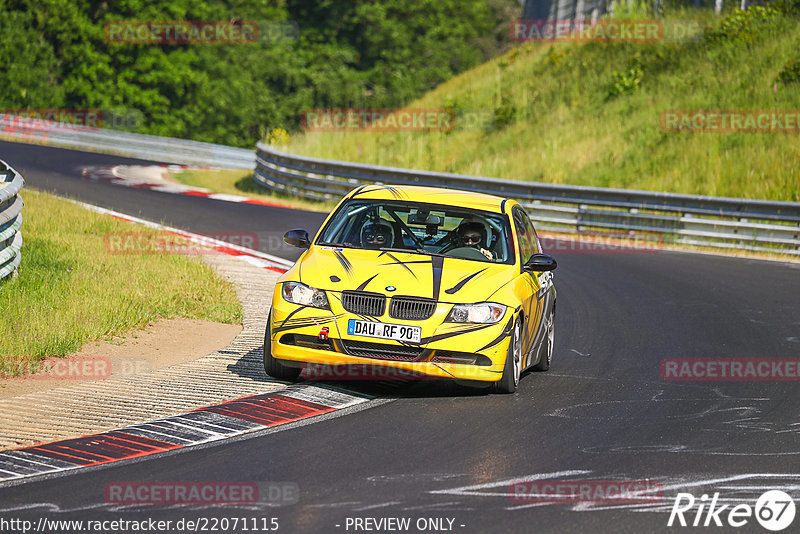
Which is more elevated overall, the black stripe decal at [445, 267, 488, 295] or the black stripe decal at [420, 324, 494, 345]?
the black stripe decal at [445, 267, 488, 295]

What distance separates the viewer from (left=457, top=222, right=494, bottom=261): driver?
993 centimetres

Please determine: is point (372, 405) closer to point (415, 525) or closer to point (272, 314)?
point (272, 314)

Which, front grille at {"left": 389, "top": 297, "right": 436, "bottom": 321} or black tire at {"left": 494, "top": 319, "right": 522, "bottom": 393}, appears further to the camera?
black tire at {"left": 494, "top": 319, "right": 522, "bottom": 393}

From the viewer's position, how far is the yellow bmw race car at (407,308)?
27.9 feet

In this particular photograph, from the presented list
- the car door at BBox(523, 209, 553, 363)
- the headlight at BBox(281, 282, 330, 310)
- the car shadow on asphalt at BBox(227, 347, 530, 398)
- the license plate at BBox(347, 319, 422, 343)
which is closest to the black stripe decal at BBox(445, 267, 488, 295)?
the license plate at BBox(347, 319, 422, 343)

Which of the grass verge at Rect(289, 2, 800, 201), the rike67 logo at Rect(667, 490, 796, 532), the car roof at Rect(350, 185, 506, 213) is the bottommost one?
the rike67 logo at Rect(667, 490, 796, 532)

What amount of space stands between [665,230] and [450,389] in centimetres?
1495

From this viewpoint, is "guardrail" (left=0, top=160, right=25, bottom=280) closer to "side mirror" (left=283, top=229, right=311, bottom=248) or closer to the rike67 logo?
"side mirror" (left=283, top=229, right=311, bottom=248)

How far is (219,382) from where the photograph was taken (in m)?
9.05

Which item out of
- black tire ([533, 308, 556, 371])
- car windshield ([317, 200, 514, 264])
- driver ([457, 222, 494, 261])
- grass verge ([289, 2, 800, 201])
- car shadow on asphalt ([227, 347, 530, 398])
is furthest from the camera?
grass verge ([289, 2, 800, 201])

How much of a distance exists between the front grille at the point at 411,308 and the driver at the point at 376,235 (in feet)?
3.93

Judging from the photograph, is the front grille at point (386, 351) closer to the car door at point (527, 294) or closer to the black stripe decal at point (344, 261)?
the black stripe decal at point (344, 261)

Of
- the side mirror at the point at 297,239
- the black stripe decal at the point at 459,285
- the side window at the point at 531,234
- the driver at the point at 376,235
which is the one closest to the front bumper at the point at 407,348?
the black stripe decal at the point at 459,285

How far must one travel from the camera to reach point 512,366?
8.85 metres
